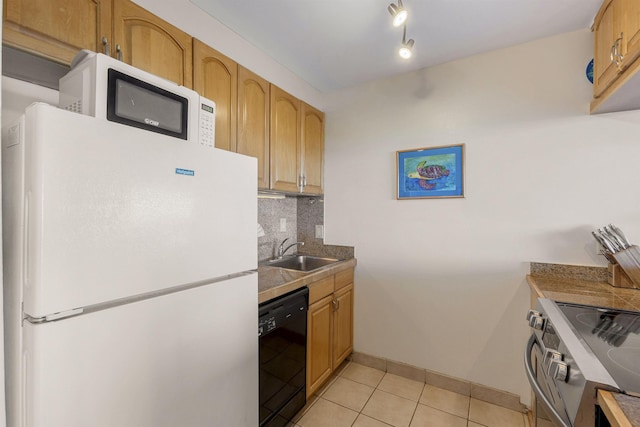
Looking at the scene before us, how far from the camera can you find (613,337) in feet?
3.08

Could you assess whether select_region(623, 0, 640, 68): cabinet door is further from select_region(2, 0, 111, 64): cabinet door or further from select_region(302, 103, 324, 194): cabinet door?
select_region(2, 0, 111, 64): cabinet door

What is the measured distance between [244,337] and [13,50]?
4.38ft

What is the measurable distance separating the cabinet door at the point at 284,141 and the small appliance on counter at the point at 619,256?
1.90 metres

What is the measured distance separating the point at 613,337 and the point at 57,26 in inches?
86.7

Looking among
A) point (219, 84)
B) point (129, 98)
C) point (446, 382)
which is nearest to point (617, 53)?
point (219, 84)

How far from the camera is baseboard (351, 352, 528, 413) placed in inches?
73.0

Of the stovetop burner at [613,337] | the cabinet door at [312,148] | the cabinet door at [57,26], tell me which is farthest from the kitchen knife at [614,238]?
the cabinet door at [57,26]

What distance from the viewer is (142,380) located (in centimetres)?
86

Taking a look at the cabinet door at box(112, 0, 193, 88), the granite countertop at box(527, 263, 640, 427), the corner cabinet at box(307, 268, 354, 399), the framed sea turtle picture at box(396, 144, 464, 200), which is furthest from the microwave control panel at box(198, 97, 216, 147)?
the granite countertop at box(527, 263, 640, 427)

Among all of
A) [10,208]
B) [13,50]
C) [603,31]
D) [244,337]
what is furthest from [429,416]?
[13,50]

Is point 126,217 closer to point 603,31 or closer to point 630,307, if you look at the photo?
point 630,307

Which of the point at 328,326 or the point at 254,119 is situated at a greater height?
the point at 254,119

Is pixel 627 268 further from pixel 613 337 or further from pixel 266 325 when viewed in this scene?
pixel 266 325

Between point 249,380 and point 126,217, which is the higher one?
point 126,217
